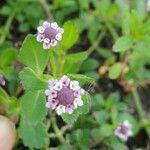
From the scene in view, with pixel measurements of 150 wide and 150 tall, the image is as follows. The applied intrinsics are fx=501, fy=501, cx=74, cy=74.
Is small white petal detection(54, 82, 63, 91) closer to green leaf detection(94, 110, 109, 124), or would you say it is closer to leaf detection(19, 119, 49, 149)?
leaf detection(19, 119, 49, 149)

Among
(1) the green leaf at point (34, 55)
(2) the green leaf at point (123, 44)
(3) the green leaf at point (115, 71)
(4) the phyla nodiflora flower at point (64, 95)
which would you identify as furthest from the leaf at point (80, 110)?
(3) the green leaf at point (115, 71)

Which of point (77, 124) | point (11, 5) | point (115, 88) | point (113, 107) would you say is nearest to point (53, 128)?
point (77, 124)

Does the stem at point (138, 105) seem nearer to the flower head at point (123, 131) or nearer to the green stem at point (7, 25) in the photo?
the flower head at point (123, 131)

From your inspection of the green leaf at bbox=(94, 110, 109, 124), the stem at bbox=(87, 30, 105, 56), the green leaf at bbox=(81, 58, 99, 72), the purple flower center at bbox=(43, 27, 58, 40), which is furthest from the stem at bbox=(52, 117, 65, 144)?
the purple flower center at bbox=(43, 27, 58, 40)

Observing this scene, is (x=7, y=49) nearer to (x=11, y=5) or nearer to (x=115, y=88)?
(x=11, y=5)

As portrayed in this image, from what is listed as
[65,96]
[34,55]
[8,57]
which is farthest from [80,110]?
[8,57]
